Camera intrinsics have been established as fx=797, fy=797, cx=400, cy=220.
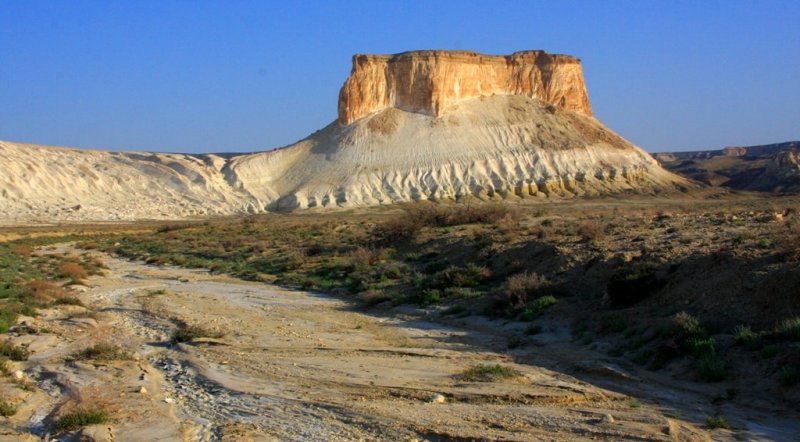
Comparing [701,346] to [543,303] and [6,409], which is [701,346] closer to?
[543,303]

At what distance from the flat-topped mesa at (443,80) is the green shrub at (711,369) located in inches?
3087

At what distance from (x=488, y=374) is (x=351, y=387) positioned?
1790 millimetres

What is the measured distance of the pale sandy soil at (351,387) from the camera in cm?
819

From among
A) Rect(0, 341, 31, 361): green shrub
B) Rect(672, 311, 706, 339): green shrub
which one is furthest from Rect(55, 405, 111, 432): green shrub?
Rect(672, 311, 706, 339): green shrub

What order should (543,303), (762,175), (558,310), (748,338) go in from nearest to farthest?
1. (748,338)
2. (558,310)
3. (543,303)
4. (762,175)

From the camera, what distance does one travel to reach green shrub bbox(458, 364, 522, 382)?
10234 millimetres

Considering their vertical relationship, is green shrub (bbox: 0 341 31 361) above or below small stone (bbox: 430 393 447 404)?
above

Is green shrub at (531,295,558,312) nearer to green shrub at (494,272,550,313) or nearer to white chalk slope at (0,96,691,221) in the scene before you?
green shrub at (494,272,550,313)

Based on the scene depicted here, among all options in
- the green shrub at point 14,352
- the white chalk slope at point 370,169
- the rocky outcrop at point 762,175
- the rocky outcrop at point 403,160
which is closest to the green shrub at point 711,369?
the green shrub at point 14,352

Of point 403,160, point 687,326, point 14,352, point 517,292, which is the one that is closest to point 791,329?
point 687,326

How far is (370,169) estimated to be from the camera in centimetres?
8175

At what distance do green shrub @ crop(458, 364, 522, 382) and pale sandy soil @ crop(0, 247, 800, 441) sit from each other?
15 cm

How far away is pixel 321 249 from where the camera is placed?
29828 mm

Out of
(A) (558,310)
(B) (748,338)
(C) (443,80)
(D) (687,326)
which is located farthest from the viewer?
(C) (443,80)
